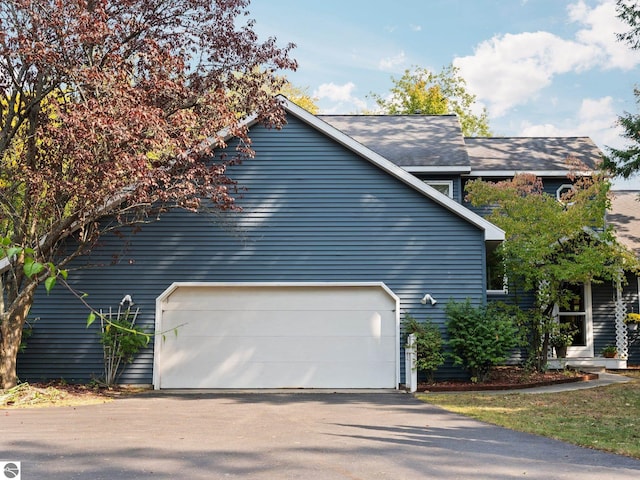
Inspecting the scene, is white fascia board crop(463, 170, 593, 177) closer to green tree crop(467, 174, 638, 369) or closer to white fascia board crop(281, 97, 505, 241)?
green tree crop(467, 174, 638, 369)

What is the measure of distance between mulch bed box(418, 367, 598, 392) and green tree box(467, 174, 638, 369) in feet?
1.93

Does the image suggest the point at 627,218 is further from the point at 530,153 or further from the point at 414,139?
the point at 414,139

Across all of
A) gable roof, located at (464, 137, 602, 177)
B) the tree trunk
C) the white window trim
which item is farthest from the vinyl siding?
the white window trim

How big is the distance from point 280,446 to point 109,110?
610 centimetres

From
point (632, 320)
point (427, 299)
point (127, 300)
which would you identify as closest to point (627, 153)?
point (632, 320)

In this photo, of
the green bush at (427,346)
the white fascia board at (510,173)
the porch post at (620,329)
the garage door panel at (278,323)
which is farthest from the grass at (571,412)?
the white fascia board at (510,173)

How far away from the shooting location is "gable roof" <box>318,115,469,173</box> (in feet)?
53.4

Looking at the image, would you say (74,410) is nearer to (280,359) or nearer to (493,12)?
(280,359)

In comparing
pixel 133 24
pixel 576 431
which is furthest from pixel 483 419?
pixel 133 24

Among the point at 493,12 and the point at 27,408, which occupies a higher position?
the point at 493,12

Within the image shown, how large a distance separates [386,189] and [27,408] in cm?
787

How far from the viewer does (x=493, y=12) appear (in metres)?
30.0

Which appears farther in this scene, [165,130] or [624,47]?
[624,47]

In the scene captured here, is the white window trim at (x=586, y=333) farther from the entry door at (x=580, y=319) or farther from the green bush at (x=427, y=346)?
the green bush at (x=427, y=346)
